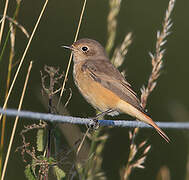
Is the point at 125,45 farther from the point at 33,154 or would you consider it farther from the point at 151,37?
the point at 151,37

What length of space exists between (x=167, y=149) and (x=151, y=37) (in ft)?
5.97

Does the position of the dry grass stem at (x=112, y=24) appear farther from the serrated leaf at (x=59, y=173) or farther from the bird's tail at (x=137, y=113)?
the serrated leaf at (x=59, y=173)

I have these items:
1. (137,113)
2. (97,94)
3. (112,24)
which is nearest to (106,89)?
(97,94)

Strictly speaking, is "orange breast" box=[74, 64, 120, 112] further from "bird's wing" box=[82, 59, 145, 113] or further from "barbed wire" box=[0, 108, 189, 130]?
"barbed wire" box=[0, 108, 189, 130]

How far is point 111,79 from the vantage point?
14.3 feet

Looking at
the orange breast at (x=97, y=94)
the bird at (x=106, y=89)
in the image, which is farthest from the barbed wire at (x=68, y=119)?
the orange breast at (x=97, y=94)

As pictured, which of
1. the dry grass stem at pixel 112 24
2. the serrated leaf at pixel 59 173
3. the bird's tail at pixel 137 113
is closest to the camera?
the serrated leaf at pixel 59 173

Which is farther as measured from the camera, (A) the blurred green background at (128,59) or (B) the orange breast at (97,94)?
(A) the blurred green background at (128,59)

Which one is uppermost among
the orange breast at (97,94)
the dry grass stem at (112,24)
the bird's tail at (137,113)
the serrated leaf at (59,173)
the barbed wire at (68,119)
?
the dry grass stem at (112,24)

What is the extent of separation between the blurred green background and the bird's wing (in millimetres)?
1668

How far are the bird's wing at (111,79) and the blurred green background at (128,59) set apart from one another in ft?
5.47

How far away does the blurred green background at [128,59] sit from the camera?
6375mm

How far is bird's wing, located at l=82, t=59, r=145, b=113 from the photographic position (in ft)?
13.9

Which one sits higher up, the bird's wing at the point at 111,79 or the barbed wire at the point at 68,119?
the bird's wing at the point at 111,79
